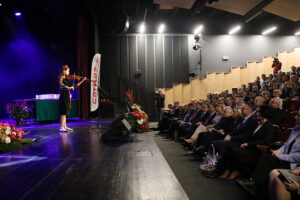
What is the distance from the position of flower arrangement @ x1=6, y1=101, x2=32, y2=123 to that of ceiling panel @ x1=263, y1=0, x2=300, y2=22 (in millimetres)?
8053

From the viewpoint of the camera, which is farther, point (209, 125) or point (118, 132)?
point (118, 132)

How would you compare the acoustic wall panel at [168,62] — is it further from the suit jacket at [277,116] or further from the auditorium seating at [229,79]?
the suit jacket at [277,116]

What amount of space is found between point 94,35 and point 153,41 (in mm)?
3081

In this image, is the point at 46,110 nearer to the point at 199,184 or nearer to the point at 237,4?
the point at 199,184

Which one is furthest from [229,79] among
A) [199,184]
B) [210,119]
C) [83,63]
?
[199,184]

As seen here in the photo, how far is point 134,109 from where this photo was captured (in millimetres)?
6109

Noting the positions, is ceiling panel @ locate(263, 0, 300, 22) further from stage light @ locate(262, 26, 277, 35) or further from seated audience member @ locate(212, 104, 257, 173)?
seated audience member @ locate(212, 104, 257, 173)

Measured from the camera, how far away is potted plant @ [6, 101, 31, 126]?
23.9 feet

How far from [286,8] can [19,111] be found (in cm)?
875

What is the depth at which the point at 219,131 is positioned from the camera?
3527mm

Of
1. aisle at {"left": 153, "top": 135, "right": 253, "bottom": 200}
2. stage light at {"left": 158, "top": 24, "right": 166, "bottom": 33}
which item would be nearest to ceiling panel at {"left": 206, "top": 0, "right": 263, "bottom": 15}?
stage light at {"left": 158, "top": 24, "right": 166, "bottom": 33}

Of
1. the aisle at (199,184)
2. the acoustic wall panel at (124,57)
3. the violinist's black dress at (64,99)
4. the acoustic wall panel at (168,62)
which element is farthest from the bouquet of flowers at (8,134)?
the acoustic wall panel at (168,62)

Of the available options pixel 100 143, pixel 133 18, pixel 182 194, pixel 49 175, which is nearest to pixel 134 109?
pixel 100 143

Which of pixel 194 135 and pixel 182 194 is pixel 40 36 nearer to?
pixel 194 135
